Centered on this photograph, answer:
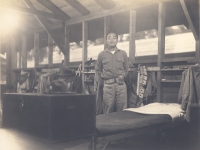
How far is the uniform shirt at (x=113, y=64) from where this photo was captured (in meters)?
5.11

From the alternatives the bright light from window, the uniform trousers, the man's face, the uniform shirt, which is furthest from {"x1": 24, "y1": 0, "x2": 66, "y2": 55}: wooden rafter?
the uniform trousers

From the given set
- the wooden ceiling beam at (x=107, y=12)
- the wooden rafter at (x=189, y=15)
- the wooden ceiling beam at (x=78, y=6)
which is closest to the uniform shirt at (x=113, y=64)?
the wooden rafter at (x=189, y=15)

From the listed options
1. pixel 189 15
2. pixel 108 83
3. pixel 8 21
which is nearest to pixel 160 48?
pixel 189 15

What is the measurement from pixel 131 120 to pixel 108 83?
1629 millimetres

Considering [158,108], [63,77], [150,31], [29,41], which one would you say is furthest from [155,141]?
[29,41]

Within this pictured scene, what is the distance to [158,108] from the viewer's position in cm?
455

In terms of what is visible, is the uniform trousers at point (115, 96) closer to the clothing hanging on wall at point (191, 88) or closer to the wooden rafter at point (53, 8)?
the clothing hanging on wall at point (191, 88)

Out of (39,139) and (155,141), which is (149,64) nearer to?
(155,141)

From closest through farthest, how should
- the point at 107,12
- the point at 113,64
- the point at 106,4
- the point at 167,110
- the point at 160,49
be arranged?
1. the point at 167,110
2. the point at 113,64
3. the point at 160,49
4. the point at 106,4
5. the point at 107,12

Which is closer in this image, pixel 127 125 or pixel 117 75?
pixel 127 125

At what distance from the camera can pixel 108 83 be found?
5102 millimetres

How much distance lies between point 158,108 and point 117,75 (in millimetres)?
1078

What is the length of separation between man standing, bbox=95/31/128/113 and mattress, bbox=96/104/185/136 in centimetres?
68

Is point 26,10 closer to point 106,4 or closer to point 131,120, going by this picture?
point 106,4
